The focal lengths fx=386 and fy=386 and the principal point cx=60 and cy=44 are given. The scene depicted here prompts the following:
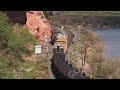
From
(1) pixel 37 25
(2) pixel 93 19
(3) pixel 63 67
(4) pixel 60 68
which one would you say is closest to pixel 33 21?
(1) pixel 37 25

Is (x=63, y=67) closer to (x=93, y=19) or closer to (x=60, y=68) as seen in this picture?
(x=60, y=68)

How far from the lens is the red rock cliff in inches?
1209

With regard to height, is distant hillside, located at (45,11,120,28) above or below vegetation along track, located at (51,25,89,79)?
above

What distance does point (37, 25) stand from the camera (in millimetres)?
36375

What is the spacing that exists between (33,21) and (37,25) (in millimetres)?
1148

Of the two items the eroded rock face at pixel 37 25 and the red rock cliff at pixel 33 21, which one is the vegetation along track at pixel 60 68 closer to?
the red rock cliff at pixel 33 21

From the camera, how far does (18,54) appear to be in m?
21.7

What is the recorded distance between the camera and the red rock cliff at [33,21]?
101ft

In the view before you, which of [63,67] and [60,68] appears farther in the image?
[60,68]

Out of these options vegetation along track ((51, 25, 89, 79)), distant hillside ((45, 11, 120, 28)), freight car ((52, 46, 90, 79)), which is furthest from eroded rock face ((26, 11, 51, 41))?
distant hillside ((45, 11, 120, 28))

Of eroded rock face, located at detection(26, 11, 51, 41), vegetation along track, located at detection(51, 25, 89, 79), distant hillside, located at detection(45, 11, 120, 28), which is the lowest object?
vegetation along track, located at detection(51, 25, 89, 79)

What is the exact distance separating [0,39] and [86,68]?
656 inches

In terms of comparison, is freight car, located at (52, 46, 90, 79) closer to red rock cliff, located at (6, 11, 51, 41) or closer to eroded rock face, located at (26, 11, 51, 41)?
red rock cliff, located at (6, 11, 51, 41)

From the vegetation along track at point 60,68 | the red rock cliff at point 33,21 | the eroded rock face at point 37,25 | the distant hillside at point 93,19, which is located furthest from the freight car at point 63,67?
the distant hillside at point 93,19
